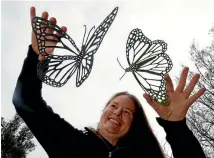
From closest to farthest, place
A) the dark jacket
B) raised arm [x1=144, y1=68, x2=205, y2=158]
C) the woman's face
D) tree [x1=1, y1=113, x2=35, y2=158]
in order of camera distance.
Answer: raised arm [x1=144, y1=68, x2=205, y2=158], the dark jacket, the woman's face, tree [x1=1, y1=113, x2=35, y2=158]

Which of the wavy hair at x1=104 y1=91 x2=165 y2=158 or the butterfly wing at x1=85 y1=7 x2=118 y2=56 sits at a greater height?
the butterfly wing at x1=85 y1=7 x2=118 y2=56

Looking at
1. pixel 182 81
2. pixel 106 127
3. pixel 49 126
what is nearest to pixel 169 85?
pixel 182 81

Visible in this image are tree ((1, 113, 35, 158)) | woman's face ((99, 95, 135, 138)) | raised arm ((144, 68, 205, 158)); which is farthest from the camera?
tree ((1, 113, 35, 158))

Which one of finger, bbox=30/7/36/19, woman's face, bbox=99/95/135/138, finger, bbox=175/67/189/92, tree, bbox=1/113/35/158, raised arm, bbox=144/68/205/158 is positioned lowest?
raised arm, bbox=144/68/205/158

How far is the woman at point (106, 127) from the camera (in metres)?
2.19

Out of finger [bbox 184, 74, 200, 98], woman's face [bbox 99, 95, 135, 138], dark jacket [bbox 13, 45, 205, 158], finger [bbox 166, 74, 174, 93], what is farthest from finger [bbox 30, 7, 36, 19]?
finger [bbox 184, 74, 200, 98]

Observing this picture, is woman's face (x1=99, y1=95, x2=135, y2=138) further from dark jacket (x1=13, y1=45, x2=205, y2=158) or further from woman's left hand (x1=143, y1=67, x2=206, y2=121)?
woman's left hand (x1=143, y1=67, x2=206, y2=121)

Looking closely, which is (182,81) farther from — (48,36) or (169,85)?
(48,36)

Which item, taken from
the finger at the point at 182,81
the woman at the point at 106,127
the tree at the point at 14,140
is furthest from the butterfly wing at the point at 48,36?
the tree at the point at 14,140

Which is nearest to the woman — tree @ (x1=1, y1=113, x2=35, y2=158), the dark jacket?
the dark jacket

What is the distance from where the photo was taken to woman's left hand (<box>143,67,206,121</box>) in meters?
2.19

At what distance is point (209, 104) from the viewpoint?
23.9ft

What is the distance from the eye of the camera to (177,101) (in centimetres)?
222

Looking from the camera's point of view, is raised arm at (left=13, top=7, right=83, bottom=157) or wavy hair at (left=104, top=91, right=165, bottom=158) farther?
wavy hair at (left=104, top=91, right=165, bottom=158)
